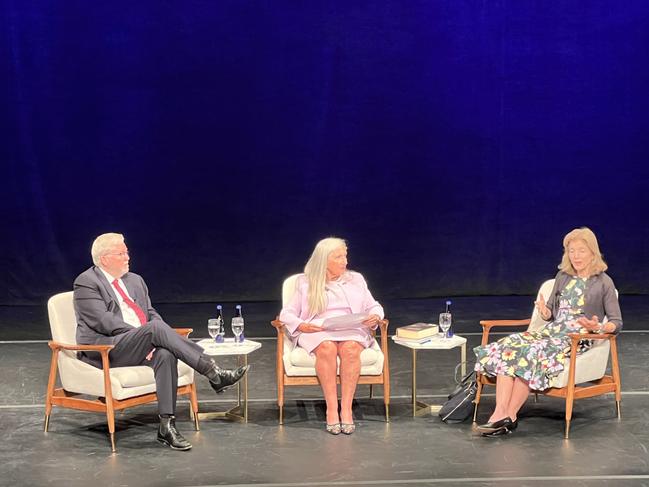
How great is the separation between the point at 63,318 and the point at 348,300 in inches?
60.1

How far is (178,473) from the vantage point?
4.77 metres

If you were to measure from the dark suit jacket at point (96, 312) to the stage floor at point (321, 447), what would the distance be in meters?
0.50

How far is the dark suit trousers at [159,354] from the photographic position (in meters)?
5.26

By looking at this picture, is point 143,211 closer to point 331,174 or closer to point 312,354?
point 331,174

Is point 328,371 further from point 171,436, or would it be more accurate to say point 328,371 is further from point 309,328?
point 171,436

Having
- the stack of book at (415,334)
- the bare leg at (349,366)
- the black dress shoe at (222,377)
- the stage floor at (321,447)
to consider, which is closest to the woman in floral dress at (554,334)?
the stage floor at (321,447)

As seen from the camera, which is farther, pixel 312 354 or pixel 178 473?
pixel 312 354

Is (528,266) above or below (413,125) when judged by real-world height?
below

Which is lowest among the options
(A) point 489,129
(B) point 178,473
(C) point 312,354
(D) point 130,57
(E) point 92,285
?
(B) point 178,473

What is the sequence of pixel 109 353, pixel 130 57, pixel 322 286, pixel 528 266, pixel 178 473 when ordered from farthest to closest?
1. pixel 528 266
2. pixel 130 57
3. pixel 322 286
4. pixel 109 353
5. pixel 178 473

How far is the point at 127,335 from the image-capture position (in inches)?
210

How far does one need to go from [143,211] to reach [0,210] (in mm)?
1297

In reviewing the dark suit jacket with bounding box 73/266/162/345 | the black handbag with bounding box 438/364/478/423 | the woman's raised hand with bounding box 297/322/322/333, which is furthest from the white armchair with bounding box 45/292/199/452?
the black handbag with bounding box 438/364/478/423

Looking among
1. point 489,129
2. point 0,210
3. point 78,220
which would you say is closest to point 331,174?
point 489,129
